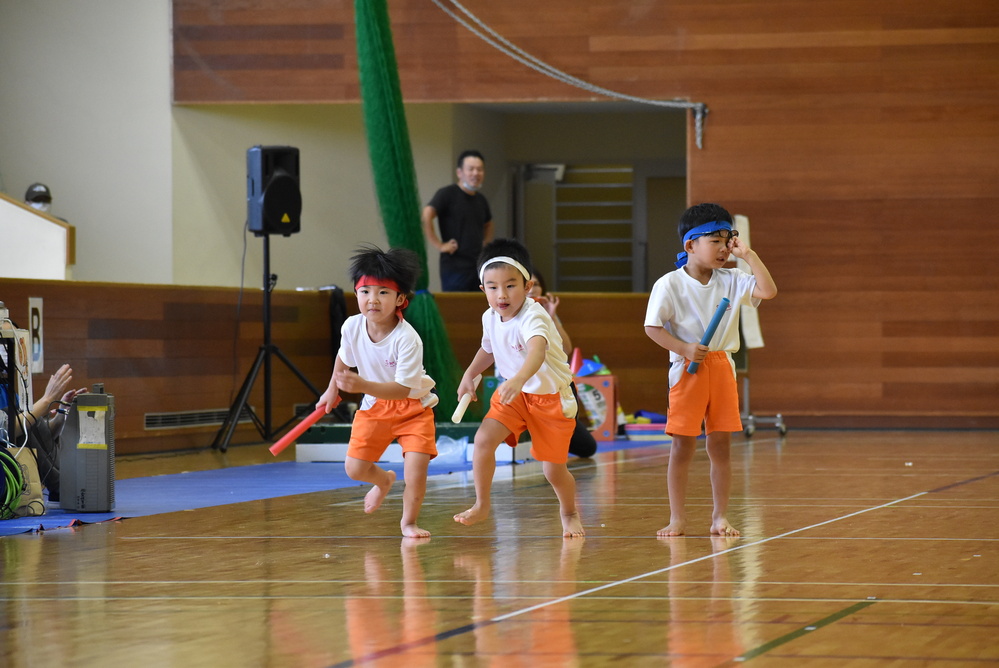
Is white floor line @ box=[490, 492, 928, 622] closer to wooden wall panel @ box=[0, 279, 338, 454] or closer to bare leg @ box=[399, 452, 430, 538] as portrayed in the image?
bare leg @ box=[399, 452, 430, 538]

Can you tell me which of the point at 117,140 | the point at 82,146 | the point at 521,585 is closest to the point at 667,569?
the point at 521,585

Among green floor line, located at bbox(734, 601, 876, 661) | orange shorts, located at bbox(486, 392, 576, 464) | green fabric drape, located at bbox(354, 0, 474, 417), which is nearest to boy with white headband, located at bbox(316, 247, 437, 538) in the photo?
orange shorts, located at bbox(486, 392, 576, 464)

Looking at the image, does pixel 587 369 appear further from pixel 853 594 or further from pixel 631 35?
pixel 853 594

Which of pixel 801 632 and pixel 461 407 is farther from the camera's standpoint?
pixel 461 407

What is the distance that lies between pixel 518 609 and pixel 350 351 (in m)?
1.62

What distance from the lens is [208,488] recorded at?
561 cm

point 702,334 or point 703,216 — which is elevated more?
point 703,216

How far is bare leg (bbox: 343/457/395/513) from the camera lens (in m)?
4.22

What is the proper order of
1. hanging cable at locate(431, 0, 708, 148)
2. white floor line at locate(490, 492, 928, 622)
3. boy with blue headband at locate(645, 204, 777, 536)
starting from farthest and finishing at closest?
hanging cable at locate(431, 0, 708, 148) → boy with blue headband at locate(645, 204, 777, 536) → white floor line at locate(490, 492, 928, 622)

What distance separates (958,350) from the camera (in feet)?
30.9

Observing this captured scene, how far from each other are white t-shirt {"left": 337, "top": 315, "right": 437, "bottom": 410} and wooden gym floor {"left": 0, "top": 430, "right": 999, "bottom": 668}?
470 mm

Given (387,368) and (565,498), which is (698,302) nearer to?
(565,498)

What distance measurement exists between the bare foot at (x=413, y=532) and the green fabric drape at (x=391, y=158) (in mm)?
2998

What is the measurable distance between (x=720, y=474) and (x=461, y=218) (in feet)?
16.2
